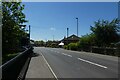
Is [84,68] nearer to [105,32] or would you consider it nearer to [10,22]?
[10,22]

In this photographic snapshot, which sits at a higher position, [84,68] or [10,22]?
[10,22]

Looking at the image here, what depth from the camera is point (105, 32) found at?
4853cm

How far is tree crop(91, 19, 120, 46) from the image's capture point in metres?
48.6

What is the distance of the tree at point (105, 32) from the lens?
1913 inches

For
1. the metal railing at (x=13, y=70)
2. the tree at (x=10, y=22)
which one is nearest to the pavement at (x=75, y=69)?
the metal railing at (x=13, y=70)

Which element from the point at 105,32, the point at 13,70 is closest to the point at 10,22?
the point at 105,32

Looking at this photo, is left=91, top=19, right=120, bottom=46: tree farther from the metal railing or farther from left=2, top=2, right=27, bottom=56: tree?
the metal railing

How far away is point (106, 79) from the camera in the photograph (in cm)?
1188

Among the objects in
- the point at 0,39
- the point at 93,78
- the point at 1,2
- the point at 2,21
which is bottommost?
the point at 93,78

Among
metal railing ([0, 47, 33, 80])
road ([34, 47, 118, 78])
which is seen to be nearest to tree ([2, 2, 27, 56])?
road ([34, 47, 118, 78])

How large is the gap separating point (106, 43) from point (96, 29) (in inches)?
126

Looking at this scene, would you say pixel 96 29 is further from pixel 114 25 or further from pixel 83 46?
pixel 83 46

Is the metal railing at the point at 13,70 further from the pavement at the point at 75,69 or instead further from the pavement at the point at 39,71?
the pavement at the point at 75,69

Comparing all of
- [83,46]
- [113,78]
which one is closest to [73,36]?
[83,46]
